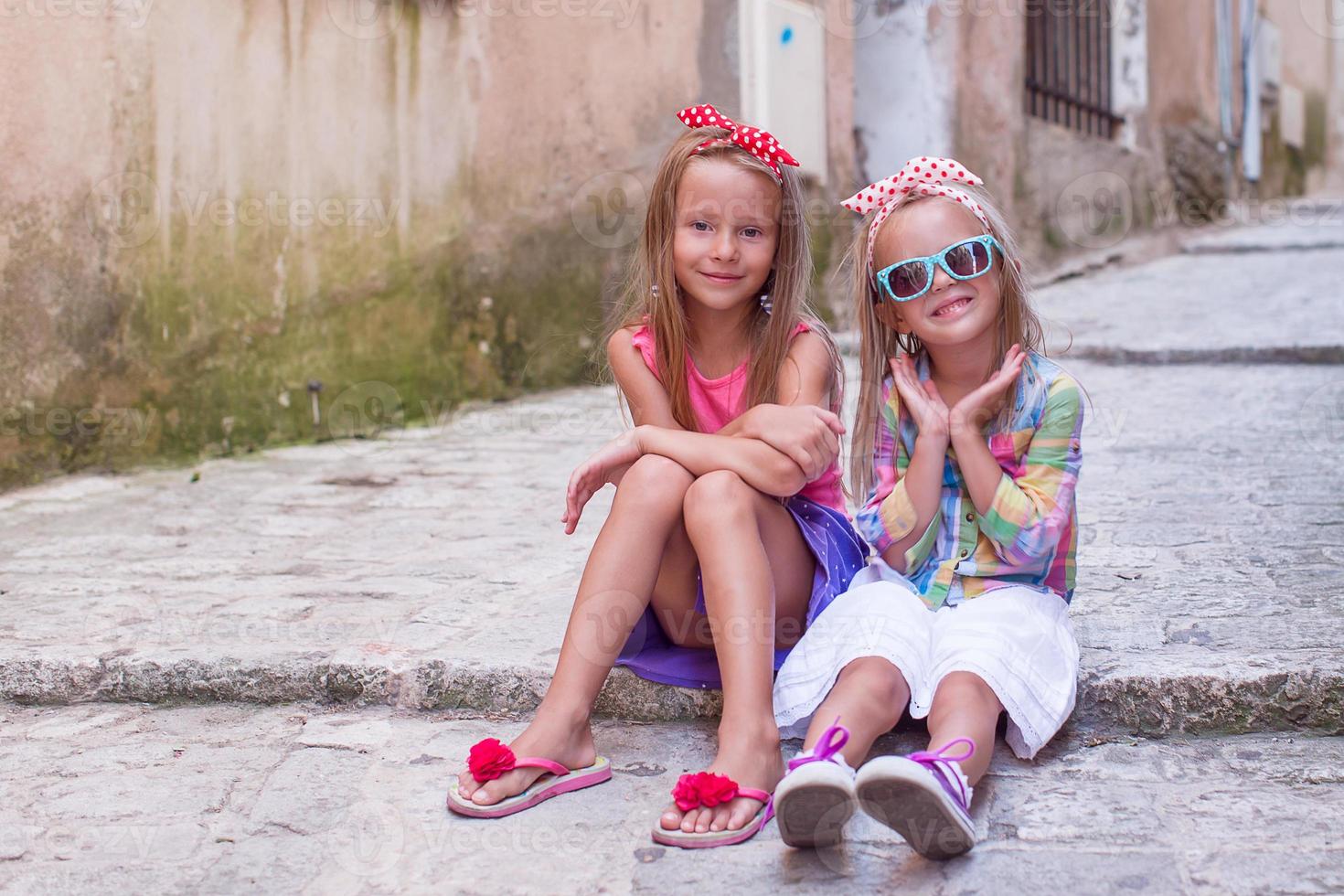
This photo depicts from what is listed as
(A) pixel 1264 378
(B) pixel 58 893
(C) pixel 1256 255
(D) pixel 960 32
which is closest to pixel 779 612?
(B) pixel 58 893

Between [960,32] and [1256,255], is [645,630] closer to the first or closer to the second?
[960,32]

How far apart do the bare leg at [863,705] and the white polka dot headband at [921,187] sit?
66 cm

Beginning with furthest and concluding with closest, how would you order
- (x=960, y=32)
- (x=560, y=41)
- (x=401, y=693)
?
(x=960, y=32)
(x=560, y=41)
(x=401, y=693)

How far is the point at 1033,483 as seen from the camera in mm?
2135

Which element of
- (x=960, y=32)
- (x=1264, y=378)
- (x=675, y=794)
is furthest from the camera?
(x=960, y=32)

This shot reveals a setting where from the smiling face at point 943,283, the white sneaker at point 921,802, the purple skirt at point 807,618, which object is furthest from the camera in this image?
the purple skirt at point 807,618

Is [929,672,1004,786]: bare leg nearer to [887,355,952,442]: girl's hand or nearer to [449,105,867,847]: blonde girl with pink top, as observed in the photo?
[449,105,867,847]: blonde girl with pink top

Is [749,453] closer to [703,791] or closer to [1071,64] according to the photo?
[703,791]

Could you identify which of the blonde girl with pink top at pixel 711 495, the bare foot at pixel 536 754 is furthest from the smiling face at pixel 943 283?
the bare foot at pixel 536 754

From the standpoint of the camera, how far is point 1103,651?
7.55 ft

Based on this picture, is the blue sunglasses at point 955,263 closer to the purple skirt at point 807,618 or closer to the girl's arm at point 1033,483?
the girl's arm at point 1033,483

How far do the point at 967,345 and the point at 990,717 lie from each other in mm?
624

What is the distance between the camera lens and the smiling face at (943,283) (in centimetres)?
218

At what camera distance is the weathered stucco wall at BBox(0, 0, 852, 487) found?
412cm
